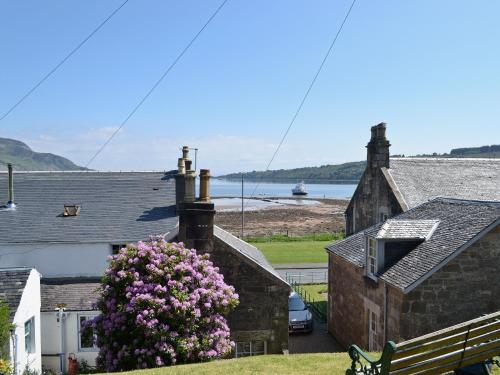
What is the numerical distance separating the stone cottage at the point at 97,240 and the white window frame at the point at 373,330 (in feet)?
10.5

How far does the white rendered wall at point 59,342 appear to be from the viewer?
1891cm

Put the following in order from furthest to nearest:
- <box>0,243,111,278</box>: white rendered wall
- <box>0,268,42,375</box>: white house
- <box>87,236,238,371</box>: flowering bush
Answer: <box>0,243,111,278</box>: white rendered wall → <box>0,268,42,375</box>: white house → <box>87,236,238,371</box>: flowering bush

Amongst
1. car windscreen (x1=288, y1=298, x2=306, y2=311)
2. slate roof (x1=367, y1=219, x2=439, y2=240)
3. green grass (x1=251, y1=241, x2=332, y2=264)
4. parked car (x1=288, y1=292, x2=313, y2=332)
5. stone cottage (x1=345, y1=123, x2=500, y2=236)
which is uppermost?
stone cottage (x1=345, y1=123, x2=500, y2=236)

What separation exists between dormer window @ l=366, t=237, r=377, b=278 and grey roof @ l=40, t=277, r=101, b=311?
10.4 meters

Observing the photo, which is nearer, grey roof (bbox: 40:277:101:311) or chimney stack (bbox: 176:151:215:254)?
chimney stack (bbox: 176:151:215:254)

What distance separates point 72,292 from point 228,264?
7472 millimetres

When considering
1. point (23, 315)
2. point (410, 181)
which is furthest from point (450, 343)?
point (410, 181)

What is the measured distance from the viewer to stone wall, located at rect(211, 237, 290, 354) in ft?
54.6

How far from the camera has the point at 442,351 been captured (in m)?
7.47

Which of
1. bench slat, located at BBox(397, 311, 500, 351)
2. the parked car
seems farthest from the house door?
bench slat, located at BBox(397, 311, 500, 351)

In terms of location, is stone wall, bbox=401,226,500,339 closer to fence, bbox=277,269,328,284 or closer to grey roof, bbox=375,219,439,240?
grey roof, bbox=375,219,439,240

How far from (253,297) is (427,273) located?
18.9 ft

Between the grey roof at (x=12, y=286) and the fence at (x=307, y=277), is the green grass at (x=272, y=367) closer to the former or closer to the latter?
the grey roof at (x=12, y=286)

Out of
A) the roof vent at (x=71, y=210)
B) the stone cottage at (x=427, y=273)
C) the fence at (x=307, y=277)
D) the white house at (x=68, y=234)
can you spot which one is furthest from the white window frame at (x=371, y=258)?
the fence at (x=307, y=277)
